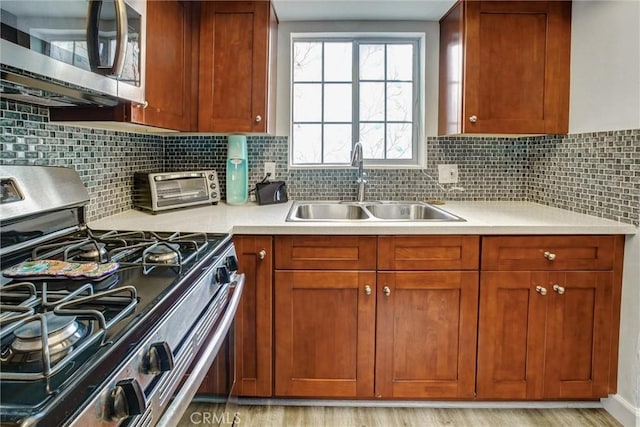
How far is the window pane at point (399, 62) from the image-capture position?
2707 millimetres

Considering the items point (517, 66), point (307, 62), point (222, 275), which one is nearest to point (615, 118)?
point (517, 66)

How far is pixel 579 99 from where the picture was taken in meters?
2.19

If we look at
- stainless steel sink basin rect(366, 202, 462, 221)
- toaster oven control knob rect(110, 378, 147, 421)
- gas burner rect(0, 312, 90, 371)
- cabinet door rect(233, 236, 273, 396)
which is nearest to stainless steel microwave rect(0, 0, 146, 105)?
gas burner rect(0, 312, 90, 371)

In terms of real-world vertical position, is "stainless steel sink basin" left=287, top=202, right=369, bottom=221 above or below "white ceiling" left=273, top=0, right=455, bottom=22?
below

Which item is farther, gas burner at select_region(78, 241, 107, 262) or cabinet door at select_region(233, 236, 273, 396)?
cabinet door at select_region(233, 236, 273, 396)

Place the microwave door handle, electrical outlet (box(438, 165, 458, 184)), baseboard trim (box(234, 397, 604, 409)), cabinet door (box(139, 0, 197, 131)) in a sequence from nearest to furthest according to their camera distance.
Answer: the microwave door handle, cabinet door (box(139, 0, 197, 131)), baseboard trim (box(234, 397, 604, 409)), electrical outlet (box(438, 165, 458, 184))

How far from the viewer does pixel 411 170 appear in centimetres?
265

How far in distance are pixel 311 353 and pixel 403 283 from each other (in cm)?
50

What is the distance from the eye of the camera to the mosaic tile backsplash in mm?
1757

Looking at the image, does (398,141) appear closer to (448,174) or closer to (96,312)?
(448,174)

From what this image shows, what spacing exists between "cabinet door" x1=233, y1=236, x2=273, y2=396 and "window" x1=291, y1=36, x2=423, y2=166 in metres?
0.93

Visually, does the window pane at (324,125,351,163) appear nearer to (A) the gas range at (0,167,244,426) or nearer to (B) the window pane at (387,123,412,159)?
(B) the window pane at (387,123,412,159)

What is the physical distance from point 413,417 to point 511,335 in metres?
0.56

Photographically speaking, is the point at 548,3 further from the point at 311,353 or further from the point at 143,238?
the point at 143,238
